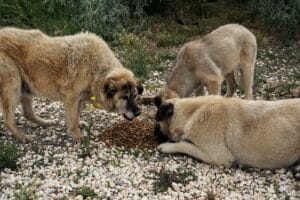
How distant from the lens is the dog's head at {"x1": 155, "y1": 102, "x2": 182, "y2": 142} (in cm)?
828

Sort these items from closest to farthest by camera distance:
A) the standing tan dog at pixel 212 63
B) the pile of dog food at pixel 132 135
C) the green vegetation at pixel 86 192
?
the green vegetation at pixel 86 192, the pile of dog food at pixel 132 135, the standing tan dog at pixel 212 63

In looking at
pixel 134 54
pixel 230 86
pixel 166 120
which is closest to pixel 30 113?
pixel 166 120

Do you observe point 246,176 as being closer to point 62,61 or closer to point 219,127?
point 219,127

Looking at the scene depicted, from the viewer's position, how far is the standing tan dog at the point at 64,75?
824cm

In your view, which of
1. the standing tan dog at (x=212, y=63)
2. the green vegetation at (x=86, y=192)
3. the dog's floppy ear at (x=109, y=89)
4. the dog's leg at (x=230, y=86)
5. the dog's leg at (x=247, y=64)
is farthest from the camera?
the dog's leg at (x=230, y=86)

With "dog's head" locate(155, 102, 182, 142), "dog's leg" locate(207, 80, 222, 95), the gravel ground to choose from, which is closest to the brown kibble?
the gravel ground

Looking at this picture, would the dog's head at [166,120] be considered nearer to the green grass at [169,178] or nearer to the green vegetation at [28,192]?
the green grass at [169,178]

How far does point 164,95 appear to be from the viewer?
9188 mm

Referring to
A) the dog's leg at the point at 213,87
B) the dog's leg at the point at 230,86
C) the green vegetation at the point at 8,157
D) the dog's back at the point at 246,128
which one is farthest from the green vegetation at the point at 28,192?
the dog's leg at the point at 230,86

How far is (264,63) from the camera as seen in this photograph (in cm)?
1205

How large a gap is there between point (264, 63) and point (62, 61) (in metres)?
5.37

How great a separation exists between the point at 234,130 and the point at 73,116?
2.53 m

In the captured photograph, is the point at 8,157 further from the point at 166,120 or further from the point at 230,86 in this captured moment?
the point at 230,86

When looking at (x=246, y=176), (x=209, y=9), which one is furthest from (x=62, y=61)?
(x=209, y=9)
